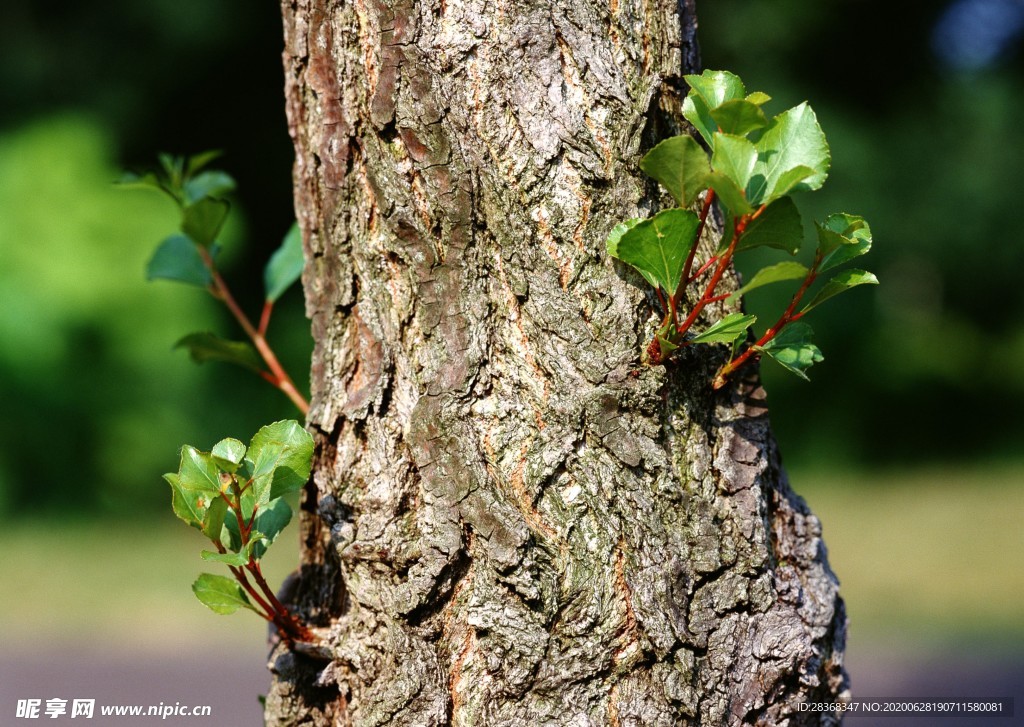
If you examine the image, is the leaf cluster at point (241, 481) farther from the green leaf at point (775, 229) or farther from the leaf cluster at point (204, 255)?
the green leaf at point (775, 229)

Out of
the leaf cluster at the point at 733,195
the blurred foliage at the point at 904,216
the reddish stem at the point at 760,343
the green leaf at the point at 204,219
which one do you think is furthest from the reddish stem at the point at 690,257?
the blurred foliage at the point at 904,216

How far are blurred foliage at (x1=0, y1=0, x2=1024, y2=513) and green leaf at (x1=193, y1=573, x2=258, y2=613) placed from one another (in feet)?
14.8

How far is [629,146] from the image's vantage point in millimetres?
1021

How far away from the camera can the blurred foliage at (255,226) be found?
522 centimetres

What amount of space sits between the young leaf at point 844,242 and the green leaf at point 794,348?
81 millimetres

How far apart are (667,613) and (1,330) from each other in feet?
16.6

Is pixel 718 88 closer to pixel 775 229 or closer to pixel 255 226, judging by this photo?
pixel 775 229

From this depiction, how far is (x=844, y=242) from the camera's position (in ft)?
3.06

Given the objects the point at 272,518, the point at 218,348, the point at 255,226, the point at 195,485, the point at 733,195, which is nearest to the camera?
the point at 733,195

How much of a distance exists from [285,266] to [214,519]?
0.59m

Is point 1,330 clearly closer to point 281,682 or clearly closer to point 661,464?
point 281,682

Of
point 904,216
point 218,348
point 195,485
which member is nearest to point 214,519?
point 195,485

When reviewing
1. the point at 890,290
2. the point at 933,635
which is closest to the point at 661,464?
the point at 933,635

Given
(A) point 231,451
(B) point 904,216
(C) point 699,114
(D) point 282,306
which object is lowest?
(A) point 231,451
